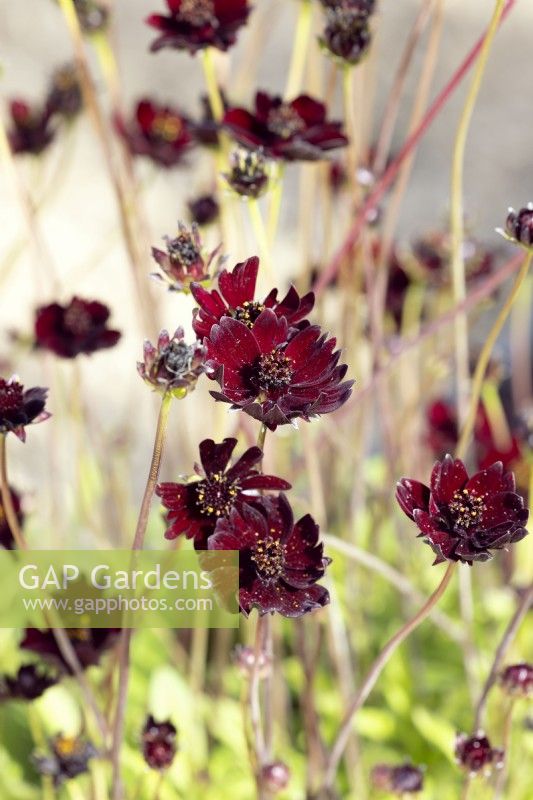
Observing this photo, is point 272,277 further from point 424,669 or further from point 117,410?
point 117,410

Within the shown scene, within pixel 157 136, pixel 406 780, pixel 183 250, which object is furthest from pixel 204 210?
pixel 406 780

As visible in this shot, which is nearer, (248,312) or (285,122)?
(248,312)

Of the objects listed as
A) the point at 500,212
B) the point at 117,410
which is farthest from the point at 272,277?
the point at 500,212

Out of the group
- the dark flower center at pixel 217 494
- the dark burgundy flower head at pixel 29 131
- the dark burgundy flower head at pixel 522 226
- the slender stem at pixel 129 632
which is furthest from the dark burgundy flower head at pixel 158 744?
the dark burgundy flower head at pixel 29 131

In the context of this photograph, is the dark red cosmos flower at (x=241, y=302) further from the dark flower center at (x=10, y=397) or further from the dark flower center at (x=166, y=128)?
the dark flower center at (x=166, y=128)

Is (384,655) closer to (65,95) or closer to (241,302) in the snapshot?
(241,302)

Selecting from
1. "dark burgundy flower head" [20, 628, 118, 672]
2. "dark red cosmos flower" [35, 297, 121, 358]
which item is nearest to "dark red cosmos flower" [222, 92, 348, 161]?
"dark red cosmos flower" [35, 297, 121, 358]

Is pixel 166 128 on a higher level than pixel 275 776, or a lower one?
higher
